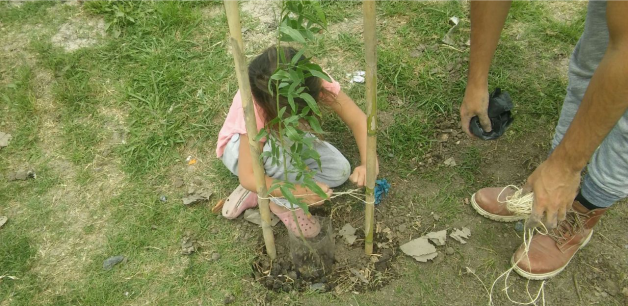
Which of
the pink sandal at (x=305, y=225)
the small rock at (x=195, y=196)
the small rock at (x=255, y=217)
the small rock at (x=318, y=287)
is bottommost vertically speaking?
the small rock at (x=318, y=287)

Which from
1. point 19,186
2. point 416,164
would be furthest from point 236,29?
point 19,186

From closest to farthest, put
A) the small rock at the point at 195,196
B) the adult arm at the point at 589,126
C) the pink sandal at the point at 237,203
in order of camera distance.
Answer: the adult arm at the point at 589,126 < the pink sandal at the point at 237,203 < the small rock at the point at 195,196

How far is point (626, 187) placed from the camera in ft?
7.17

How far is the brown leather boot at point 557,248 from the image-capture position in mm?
2445

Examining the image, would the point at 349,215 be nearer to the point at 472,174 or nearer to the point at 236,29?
the point at 472,174

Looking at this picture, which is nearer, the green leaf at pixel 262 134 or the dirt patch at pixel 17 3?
the green leaf at pixel 262 134

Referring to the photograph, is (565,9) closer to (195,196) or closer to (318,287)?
(318,287)

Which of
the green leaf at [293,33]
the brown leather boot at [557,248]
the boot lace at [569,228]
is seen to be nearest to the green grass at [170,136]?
the brown leather boot at [557,248]

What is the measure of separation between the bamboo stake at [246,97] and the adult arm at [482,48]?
1.14m

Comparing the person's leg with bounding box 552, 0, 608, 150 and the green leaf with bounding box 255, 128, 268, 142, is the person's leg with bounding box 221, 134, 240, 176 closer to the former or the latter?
the green leaf with bounding box 255, 128, 268, 142

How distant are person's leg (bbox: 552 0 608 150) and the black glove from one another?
0.87 ft

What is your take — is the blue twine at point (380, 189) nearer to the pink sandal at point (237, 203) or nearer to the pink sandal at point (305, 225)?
the pink sandal at point (305, 225)

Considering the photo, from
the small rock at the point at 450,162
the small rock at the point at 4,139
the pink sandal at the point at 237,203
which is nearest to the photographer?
the pink sandal at the point at 237,203

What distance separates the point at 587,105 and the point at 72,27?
365 centimetres
